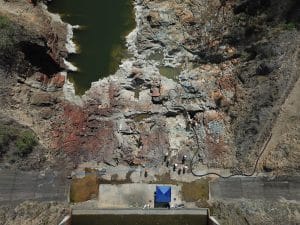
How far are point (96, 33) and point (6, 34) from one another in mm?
7593

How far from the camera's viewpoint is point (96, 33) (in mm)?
35500

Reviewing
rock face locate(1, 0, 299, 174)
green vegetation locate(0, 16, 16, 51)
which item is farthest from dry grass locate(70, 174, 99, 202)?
green vegetation locate(0, 16, 16, 51)

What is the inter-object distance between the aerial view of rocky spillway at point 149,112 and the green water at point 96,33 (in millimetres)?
88

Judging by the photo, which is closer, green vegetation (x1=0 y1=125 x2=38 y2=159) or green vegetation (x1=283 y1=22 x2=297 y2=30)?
green vegetation (x1=0 y1=125 x2=38 y2=159)

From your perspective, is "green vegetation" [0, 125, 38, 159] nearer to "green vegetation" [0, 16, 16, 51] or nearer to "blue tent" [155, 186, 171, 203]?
"green vegetation" [0, 16, 16, 51]

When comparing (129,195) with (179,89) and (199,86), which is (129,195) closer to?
(179,89)

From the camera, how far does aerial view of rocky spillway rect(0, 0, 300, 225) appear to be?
88.3ft

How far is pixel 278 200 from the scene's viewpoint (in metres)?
26.5

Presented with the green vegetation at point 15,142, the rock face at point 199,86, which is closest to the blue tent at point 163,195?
the rock face at point 199,86

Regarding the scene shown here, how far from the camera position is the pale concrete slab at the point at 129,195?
2719cm

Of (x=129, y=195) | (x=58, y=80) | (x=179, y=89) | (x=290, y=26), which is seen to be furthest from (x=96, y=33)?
(x=290, y=26)

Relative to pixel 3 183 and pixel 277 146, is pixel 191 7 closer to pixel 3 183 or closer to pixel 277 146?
pixel 277 146

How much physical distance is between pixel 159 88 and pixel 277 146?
9303mm

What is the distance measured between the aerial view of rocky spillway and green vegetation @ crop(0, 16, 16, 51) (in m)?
0.07
